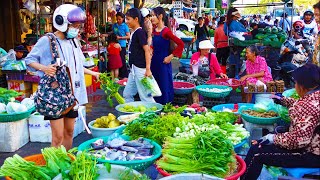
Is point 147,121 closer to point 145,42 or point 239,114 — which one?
point 239,114

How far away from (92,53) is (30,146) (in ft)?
15.0

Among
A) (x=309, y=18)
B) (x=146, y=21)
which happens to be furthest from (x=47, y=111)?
(x=309, y=18)

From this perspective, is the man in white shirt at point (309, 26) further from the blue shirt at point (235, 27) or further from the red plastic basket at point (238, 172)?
the red plastic basket at point (238, 172)

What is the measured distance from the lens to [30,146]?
230 inches

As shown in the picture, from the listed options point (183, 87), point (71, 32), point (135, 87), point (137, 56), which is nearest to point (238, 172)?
point (71, 32)

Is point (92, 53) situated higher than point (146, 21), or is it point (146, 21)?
point (146, 21)

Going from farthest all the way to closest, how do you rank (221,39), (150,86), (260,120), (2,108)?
(221,39)
(150,86)
(2,108)
(260,120)

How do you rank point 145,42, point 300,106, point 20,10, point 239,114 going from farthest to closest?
point 20,10 < point 145,42 < point 239,114 < point 300,106

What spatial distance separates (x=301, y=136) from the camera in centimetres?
341

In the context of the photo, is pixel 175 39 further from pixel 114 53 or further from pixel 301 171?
pixel 114 53

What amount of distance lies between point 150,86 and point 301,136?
3221 mm

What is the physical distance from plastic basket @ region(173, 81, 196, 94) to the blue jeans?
0.95 m

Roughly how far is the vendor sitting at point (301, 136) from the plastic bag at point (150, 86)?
9.13ft

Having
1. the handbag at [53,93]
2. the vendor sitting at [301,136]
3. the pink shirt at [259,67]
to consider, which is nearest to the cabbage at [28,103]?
the handbag at [53,93]
